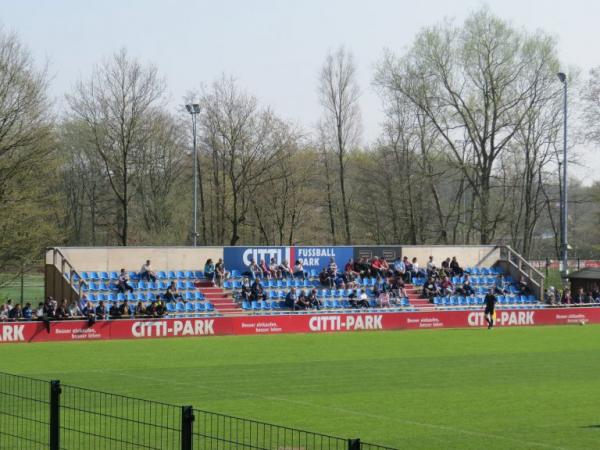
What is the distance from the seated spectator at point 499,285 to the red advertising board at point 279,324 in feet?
13.3

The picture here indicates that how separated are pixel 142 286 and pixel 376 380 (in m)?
21.7

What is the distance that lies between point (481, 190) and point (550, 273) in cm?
1459

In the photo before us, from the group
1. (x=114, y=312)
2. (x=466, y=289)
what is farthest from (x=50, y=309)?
(x=466, y=289)

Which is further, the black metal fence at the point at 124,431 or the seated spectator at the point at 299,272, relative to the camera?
the seated spectator at the point at 299,272

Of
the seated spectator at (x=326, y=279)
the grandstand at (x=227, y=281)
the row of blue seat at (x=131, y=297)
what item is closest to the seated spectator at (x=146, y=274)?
the grandstand at (x=227, y=281)

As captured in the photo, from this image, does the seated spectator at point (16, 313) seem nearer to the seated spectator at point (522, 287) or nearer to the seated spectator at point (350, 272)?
the seated spectator at point (350, 272)

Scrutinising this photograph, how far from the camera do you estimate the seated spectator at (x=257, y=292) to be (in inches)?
1703

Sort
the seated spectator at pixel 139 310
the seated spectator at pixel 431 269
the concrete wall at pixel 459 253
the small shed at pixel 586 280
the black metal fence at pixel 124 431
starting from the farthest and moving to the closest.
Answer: the small shed at pixel 586 280 < the concrete wall at pixel 459 253 < the seated spectator at pixel 431 269 < the seated spectator at pixel 139 310 < the black metal fence at pixel 124 431

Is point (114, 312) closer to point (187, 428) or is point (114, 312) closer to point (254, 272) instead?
point (254, 272)

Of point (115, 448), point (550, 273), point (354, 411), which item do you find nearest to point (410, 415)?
point (354, 411)

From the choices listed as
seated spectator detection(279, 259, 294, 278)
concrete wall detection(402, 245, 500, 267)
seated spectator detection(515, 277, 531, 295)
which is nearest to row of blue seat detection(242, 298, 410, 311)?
seated spectator detection(279, 259, 294, 278)

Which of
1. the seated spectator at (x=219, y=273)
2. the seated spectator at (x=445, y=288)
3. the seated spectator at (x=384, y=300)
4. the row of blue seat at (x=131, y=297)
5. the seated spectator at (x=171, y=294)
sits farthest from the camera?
the seated spectator at (x=445, y=288)

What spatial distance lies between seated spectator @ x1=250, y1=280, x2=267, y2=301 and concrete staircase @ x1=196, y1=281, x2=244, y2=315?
0.95 m

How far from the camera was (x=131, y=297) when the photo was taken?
40781 mm
